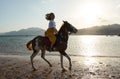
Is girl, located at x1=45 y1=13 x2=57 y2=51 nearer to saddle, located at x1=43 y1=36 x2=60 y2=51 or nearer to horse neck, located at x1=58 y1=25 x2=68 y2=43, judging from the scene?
saddle, located at x1=43 y1=36 x2=60 y2=51

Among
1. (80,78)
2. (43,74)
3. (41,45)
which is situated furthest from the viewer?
(41,45)

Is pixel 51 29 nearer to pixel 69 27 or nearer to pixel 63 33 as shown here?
pixel 63 33

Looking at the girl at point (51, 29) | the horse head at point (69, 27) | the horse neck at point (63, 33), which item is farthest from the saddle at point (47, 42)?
the horse head at point (69, 27)

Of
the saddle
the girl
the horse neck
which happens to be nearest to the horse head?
the horse neck

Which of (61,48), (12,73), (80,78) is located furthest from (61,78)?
(12,73)

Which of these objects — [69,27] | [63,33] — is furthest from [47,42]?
[69,27]

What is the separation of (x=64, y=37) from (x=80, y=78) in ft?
9.97

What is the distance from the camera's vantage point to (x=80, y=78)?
13836 millimetres

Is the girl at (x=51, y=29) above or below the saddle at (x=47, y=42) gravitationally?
above

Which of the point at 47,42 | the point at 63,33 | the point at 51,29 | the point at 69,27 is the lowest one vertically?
the point at 47,42

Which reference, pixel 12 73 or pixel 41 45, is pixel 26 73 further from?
pixel 41 45

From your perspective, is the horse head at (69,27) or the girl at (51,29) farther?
the horse head at (69,27)

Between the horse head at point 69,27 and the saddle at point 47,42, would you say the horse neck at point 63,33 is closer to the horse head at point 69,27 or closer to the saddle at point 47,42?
the horse head at point 69,27

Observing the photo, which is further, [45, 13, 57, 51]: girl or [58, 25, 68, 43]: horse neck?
[58, 25, 68, 43]: horse neck
